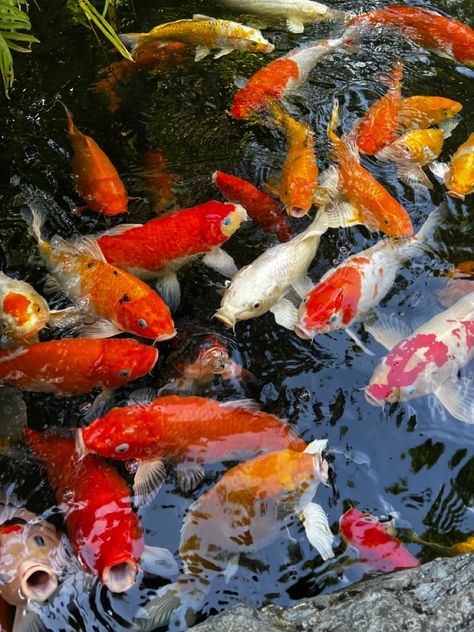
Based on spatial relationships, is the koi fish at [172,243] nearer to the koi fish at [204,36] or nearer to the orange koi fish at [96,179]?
the orange koi fish at [96,179]

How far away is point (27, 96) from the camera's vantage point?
5.60 m

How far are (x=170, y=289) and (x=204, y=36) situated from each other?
280 cm

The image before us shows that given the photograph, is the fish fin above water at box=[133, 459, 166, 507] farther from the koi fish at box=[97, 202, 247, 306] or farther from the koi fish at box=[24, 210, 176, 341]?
the koi fish at box=[97, 202, 247, 306]

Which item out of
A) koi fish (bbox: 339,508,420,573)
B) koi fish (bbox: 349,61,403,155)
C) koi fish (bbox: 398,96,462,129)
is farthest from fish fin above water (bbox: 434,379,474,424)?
koi fish (bbox: 398,96,462,129)

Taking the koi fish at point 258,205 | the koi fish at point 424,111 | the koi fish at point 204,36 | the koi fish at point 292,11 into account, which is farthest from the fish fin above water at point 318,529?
the koi fish at point 292,11

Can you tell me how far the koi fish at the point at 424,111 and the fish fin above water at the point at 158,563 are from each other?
373 cm

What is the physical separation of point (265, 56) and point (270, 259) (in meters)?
2.87

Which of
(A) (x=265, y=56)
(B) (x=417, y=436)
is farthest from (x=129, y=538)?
(A) (x=265, y=56)

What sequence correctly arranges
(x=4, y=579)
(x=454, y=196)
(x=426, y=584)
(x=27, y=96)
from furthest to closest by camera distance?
1. (x=27, y=96)
2. (x=454, y=196)
3. (x=4, y=579)
4. (x=426, y=584)

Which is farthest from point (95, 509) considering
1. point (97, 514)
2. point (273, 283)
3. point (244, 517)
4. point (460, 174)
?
point (460, 174)

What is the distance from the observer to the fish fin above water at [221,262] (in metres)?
4.22

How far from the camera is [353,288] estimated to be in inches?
154

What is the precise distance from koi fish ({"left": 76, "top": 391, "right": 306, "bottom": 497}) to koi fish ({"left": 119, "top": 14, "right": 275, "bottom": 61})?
12.2 ft

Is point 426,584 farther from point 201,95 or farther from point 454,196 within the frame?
point 201,95
